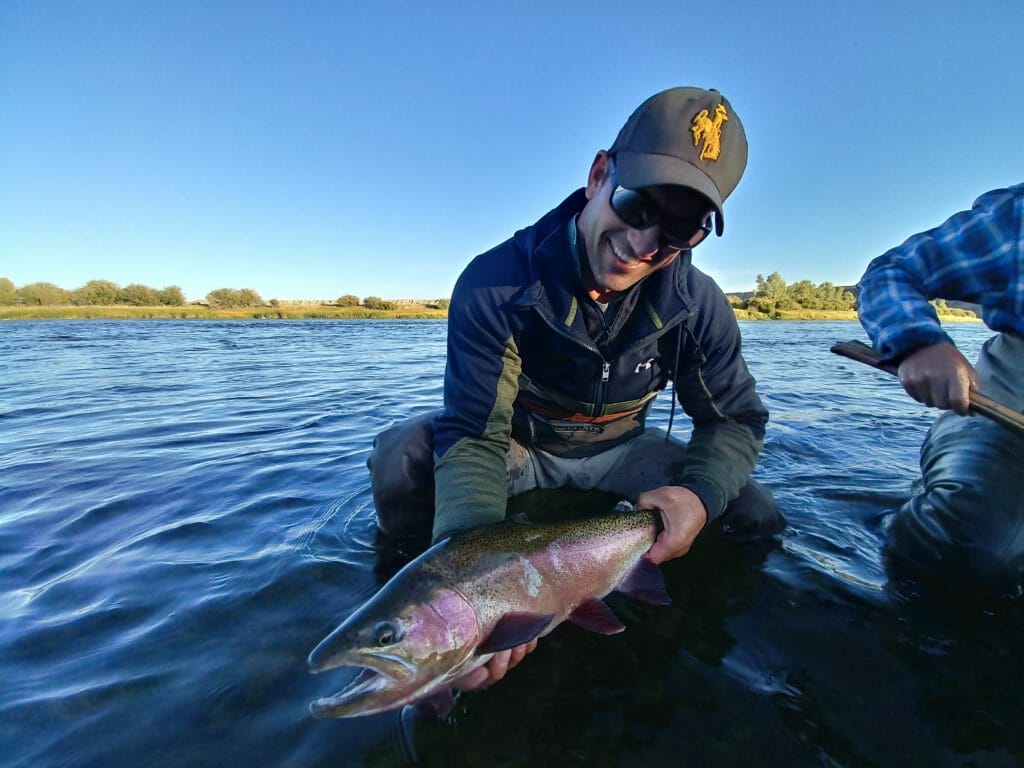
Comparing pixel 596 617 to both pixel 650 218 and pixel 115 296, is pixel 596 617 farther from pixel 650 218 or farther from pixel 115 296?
pixel 115 296

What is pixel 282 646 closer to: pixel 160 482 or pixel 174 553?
pixel 174 553

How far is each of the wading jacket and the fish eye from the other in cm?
78

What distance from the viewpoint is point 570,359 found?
2873 millimetres

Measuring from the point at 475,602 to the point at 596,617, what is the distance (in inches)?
22.5

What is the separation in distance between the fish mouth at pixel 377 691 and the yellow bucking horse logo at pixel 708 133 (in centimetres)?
233

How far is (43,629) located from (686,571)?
3.17 meters

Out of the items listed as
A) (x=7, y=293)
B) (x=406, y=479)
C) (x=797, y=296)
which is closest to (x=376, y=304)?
(x=7, y=293)

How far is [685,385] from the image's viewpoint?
304 centimetres

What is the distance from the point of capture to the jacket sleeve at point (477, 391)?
8.22ft

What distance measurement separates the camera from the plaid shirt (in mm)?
2354

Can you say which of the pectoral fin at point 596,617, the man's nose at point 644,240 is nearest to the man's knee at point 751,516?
the pectoral fin at point 596,617

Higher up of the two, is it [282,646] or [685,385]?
[685,385]

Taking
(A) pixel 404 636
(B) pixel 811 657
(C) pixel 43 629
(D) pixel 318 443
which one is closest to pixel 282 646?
(A) pixel 404 636

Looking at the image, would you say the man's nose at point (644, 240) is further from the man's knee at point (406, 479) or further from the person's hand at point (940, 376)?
the man's knee at point (406, 479)
